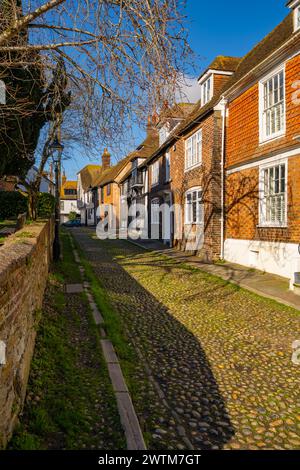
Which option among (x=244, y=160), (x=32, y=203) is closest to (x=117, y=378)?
(x=32, y=203)

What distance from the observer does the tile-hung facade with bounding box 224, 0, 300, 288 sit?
1032cm

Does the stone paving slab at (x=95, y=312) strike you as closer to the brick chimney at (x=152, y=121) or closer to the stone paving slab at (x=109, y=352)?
the stone paving slab at (x=109, y=352)

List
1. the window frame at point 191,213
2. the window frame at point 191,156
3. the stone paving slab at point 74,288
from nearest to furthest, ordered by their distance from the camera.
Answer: the stone paving slab at point 74,288 → the window frame at point 191,213 → the window frame at point 191,156

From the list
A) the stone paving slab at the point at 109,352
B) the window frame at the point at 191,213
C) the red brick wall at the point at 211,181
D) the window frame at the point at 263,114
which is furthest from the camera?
the window frame at the point at 191,213

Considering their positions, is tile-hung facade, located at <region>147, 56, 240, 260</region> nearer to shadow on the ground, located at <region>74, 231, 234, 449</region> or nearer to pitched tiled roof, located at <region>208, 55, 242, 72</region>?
A: pitched tiled roof, located at <region>208, 55, 242, 72</region>

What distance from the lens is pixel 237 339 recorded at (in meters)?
5.99

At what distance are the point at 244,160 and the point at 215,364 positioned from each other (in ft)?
30.9

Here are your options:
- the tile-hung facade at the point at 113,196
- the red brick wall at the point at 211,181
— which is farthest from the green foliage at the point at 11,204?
the tile-hung facade at the point at 113,196

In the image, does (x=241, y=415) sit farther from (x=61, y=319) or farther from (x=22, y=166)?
(x=22, y=166)

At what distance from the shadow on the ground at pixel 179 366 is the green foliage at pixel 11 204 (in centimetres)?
1411

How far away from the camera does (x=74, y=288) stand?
9.33 meters

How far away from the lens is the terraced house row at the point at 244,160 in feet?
34.0

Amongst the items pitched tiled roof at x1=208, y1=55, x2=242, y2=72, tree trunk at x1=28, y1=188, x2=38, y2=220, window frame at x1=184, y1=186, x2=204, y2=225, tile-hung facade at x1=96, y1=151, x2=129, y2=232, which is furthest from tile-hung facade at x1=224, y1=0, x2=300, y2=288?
tile-hung facade at x1=96, y1=151, x2=129, y2=232
